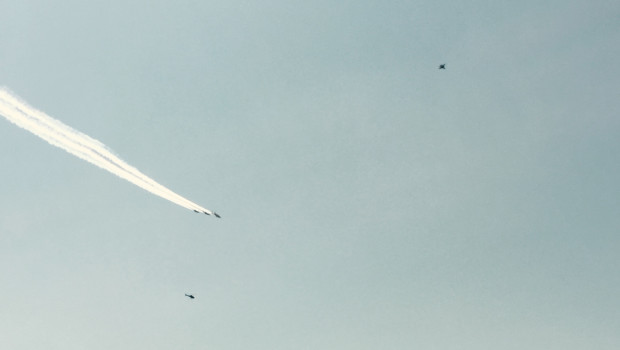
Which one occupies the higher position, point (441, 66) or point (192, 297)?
point (441, 66)

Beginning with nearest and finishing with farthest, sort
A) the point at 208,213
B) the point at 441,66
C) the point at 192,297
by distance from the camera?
the point at 208,213, the point at 441,66, the point at 192,297

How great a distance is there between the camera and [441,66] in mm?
118062

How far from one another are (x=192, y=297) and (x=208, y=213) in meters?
66.7

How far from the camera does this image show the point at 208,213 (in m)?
87.4

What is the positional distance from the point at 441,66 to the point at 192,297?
123832 mm

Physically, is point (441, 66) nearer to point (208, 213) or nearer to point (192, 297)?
point (208, 213)

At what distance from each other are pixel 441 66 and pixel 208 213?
87.8 meters

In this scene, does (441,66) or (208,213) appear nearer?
(208,213)

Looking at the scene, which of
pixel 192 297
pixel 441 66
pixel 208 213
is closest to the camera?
pixel 208 213

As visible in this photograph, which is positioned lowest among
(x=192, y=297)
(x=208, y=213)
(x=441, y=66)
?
(x=192, y=297)

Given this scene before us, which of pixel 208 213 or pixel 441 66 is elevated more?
pixel 441 66

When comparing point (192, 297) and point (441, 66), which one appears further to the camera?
point (192, 297)

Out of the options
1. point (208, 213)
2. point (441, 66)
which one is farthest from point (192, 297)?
point (441, 66)
